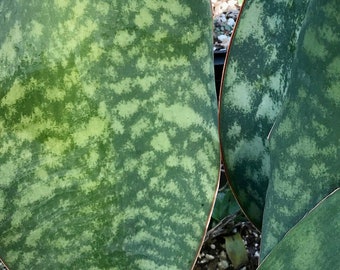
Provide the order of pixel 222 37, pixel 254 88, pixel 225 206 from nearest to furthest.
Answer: pixel 254 88
pixel 225 206
pixel 222 37

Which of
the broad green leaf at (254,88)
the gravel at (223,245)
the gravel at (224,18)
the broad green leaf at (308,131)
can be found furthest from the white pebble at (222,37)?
the broad green leaf at (308,131)

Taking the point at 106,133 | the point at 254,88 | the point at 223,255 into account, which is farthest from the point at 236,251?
the point at 106,133

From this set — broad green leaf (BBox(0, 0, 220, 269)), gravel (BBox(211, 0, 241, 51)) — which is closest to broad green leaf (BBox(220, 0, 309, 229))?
broad green leaf (BBox(0, 0, 220, 269))

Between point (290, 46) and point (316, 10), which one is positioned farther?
point (290, 46)

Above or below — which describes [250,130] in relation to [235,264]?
above

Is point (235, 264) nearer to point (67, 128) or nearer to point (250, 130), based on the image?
point (250, 130)

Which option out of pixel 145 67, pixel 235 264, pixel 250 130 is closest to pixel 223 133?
pixel 250 130

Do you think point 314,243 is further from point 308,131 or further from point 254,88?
point 254,88

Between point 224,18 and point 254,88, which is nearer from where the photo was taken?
point 254,88
